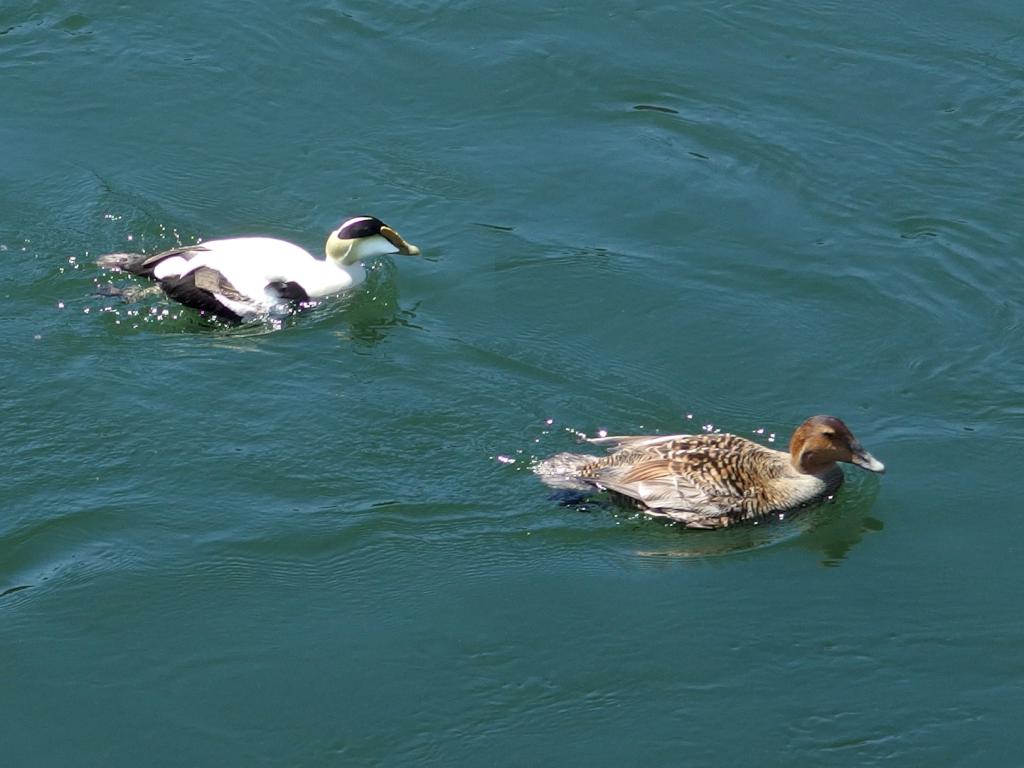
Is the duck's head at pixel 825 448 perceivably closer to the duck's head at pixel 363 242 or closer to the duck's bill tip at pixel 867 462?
the duck's bill tip at pixel 867 462

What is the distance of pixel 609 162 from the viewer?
13469 mm

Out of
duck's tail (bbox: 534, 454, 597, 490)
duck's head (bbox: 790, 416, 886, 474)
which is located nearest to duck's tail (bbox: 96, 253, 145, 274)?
duck's tail (bbox: 534, 454, 597, 490)

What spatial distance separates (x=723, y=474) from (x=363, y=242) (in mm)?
3643

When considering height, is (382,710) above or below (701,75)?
below

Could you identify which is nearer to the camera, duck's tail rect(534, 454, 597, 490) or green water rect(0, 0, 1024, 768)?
green water rect(0, 0, 1024, 768)

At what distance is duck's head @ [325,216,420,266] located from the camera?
39.2ft

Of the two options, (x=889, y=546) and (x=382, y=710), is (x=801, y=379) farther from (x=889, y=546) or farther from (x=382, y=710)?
(x=382, y=710)

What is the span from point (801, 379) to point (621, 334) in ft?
4.27

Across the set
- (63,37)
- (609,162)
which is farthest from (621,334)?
(63,37)

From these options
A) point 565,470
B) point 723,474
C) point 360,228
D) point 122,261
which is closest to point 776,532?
point 723,474

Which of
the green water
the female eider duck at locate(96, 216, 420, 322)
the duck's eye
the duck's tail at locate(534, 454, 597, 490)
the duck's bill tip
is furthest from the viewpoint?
the duck's eye

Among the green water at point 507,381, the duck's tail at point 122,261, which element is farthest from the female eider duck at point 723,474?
the duck's tail at point 122,261

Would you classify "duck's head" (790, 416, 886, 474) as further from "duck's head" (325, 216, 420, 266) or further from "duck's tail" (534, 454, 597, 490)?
"duck's head" (325, 216, 420, 266)

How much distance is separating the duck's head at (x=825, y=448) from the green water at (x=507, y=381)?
37 cm
